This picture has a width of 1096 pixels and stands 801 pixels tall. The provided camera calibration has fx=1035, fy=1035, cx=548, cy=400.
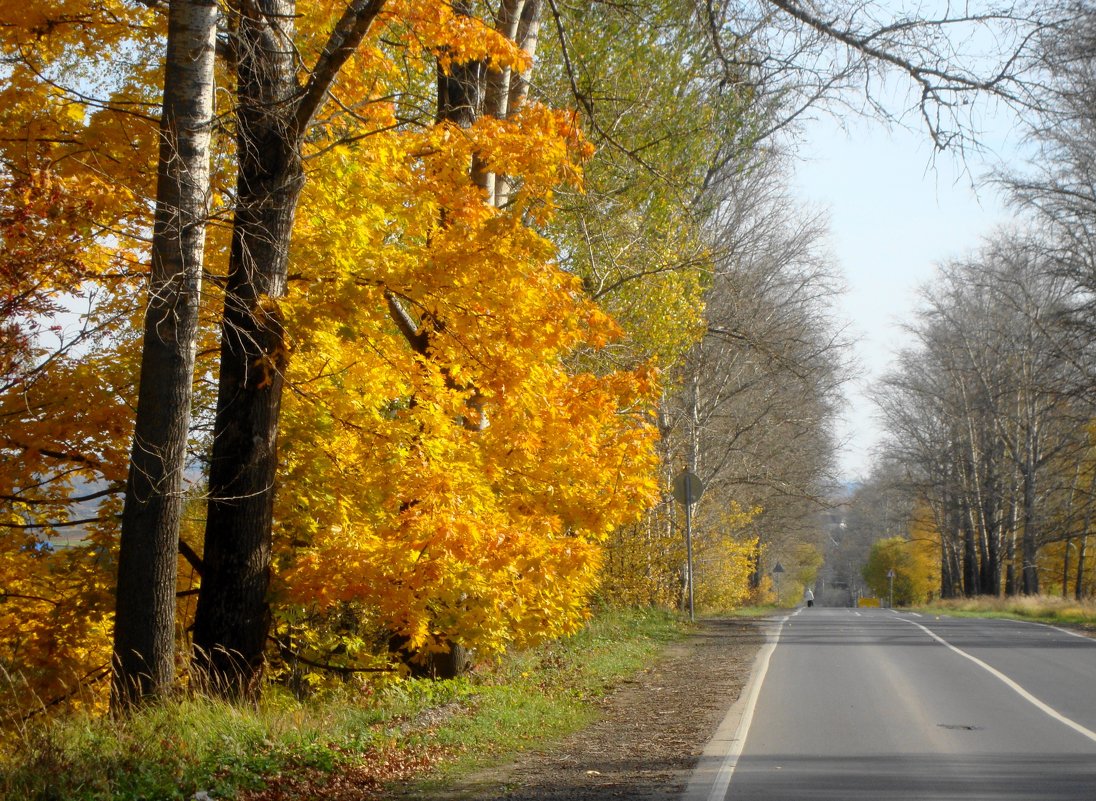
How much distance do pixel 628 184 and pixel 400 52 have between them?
4963 millimetres


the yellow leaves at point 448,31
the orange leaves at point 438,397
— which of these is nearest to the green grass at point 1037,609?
the orange leaves at point 438,397

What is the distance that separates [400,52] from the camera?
13.0 metres

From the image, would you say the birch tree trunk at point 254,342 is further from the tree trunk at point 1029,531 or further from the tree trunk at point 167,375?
the tree trunk at point 1029,531

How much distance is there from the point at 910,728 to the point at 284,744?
6553mm

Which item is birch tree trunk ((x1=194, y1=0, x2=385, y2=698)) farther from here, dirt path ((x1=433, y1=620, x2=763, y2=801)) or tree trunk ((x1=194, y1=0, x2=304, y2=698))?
dirt path ((x1=433, y1=620, x2=763, y2=801))

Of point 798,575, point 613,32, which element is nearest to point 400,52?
point 613,32

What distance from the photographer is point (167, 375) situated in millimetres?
8594

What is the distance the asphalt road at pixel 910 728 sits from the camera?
792 cm

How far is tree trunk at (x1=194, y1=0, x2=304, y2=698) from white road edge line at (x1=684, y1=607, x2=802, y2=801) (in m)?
4.07

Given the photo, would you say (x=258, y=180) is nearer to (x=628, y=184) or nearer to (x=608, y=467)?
(x=608, y=467)

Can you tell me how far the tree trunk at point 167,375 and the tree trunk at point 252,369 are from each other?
0.55 m

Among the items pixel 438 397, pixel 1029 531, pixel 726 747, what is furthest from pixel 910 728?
pixel 1029 531

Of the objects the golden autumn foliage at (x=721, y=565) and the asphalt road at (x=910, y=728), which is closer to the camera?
the asphalt road at (x=910, y=728)

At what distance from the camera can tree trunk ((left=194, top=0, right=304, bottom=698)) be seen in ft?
31.0
